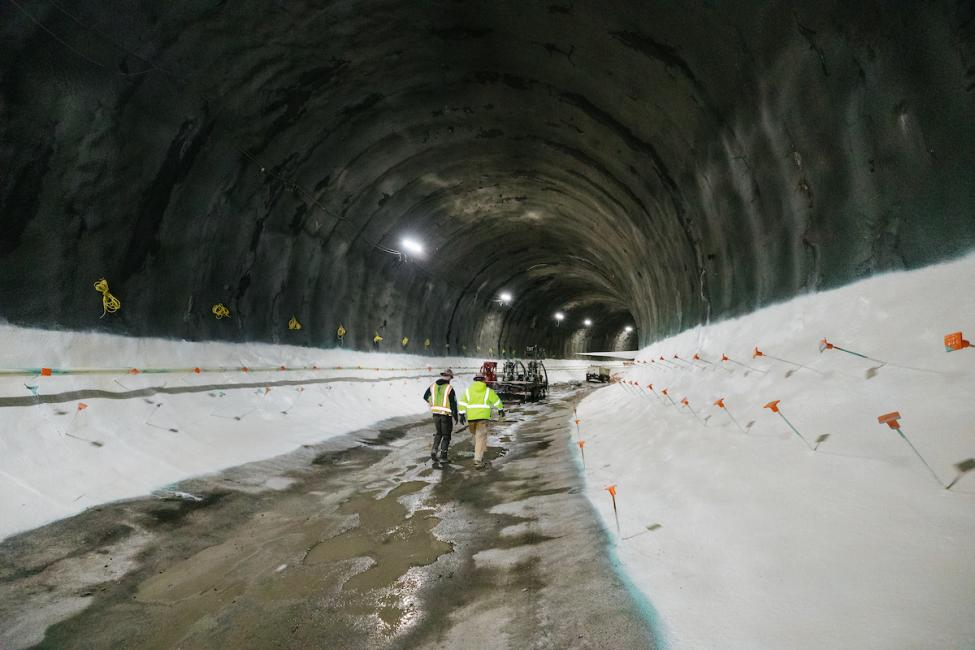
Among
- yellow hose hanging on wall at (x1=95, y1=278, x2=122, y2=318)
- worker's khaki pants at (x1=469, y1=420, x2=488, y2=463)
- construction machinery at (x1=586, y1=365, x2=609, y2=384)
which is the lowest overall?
worker's khaki pants at (x1=469, y1=420, x2=488, y2=463)

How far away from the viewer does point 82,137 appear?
17.9 ft

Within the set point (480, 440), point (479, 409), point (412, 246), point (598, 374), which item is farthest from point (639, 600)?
point (598, 374)

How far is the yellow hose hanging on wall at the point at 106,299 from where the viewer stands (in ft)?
20.6

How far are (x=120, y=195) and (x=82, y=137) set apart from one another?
2.83 feet

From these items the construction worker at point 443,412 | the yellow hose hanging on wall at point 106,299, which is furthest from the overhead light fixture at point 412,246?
the yellow hose hanging on wall at point 106,299

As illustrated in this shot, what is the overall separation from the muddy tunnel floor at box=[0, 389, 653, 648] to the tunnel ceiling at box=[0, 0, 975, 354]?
3144 millimetres

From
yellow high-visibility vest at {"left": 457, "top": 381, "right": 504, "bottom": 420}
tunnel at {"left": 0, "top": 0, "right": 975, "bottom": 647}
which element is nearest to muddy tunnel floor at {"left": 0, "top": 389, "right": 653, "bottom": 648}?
tunnel at {"left": 0, "top": 0, "right": 975, "bottom": 647}

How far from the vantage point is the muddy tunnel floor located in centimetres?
277

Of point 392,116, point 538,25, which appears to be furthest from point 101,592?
point 392,116

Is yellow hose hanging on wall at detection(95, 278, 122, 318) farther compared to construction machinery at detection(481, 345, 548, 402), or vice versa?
construction machinery at detection(481, 345, 548, 402)

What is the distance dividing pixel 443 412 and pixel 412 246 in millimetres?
7982

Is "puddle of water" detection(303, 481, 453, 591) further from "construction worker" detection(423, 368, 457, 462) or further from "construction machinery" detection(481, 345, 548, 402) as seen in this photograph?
"construction machinery" detection(481, 345, 548, 402)

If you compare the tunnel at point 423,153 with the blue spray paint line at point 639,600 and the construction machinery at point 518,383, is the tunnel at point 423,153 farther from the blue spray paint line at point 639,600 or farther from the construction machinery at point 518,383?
the construction machinery at point 518,383

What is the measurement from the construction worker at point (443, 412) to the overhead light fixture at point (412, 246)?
712 cm
